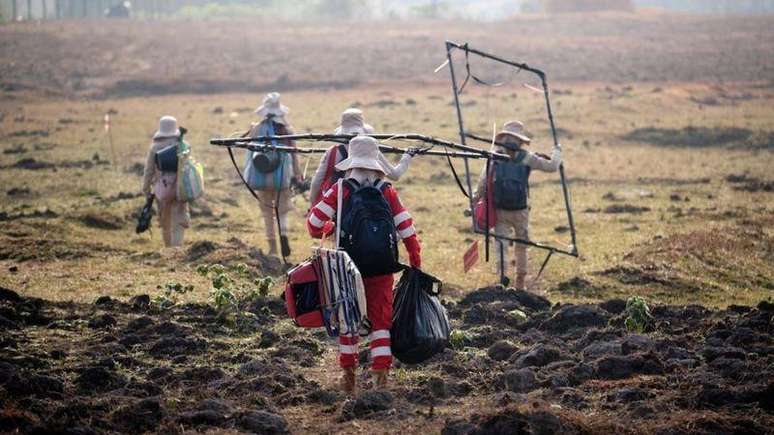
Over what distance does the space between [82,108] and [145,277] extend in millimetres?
28351

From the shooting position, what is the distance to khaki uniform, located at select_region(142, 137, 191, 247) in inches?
654

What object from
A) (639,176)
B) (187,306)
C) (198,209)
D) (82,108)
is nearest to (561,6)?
(82,108)

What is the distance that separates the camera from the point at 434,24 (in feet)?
290

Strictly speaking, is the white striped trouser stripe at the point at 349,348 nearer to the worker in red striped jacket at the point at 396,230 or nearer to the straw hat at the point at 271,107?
the worker in red striped jacket at the point at 396,230

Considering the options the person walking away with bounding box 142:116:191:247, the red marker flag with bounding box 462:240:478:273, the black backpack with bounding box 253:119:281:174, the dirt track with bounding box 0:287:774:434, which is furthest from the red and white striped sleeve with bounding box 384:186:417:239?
the person walking away with bounding box 142:116:191:247

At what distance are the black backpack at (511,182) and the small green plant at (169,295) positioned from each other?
3.69 metres

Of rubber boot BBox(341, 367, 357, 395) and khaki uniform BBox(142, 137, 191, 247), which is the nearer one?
rubber boot BBox(341, 367, 357, 395)

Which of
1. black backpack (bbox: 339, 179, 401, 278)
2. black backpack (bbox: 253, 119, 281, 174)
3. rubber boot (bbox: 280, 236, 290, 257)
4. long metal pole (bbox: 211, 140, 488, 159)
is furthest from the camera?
rubber boot (bbox: 280, 236, 290, 257)

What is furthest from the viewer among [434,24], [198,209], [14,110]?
[434,24]

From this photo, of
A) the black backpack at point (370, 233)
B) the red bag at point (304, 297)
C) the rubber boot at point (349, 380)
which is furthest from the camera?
the rubber boot at point (349, 380)

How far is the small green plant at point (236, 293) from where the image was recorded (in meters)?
12.2

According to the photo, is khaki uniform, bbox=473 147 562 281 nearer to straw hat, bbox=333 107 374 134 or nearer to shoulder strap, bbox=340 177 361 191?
straw hat, bbox=333 107 374 134

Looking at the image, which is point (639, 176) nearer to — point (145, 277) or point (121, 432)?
point (145, 277)

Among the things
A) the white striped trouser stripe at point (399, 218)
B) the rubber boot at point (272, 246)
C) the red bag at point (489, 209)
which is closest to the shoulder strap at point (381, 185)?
the white striped trouser stripe at point (399, 218)
